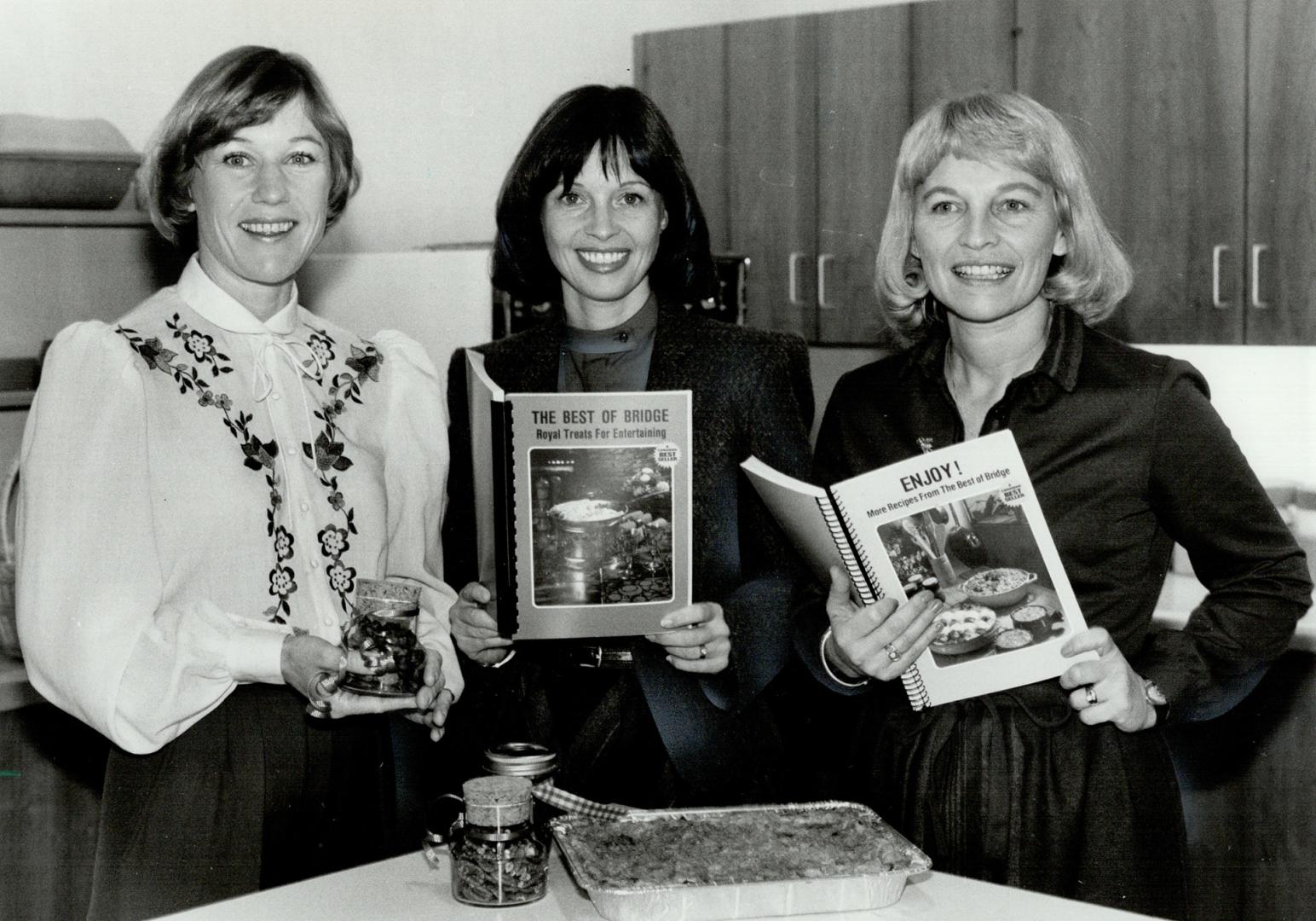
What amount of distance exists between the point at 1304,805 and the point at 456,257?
6.25 ft

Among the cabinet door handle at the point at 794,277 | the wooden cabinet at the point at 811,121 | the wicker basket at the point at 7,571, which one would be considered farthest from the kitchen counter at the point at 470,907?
the cabinet door handle at the point at 794,277

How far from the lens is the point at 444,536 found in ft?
7.06

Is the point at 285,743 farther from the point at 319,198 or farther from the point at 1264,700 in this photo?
the point at 1264,700

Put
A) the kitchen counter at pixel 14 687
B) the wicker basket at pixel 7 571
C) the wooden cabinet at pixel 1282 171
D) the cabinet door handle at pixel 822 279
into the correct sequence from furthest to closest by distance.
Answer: the cabinet door handle at pixel 822 279, the wooden cabinet at pixel 1282 171, the kitchen counter at pixel 14 687, the wicker basket at pixel 7 571

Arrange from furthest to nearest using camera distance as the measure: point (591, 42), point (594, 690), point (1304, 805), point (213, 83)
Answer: point (591, 42) < point (1304, 805) < point (594, 690) < point (213, 83)

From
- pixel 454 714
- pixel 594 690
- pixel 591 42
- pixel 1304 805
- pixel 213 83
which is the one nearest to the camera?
pixel 213 83

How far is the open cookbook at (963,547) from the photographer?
171 cm

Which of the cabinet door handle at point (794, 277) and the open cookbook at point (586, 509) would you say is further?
the cabinet door handle at point (794, 277)

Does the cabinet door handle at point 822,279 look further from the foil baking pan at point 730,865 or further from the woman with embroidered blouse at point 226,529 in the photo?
the foil baking pan at point 730,865

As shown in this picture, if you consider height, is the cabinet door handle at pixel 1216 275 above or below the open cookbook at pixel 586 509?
above

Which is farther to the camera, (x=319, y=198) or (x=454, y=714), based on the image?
(x=454, y=714)

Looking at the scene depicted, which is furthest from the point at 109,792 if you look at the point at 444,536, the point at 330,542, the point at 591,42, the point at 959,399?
the point at 591,42

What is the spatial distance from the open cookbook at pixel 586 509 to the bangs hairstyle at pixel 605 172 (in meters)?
0.27

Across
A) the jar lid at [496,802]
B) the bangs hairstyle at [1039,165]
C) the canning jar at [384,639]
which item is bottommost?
the jar lid at [496,802]
